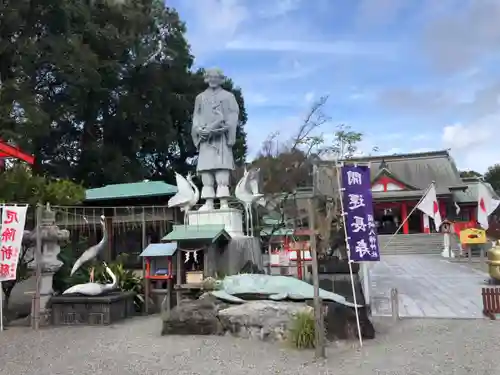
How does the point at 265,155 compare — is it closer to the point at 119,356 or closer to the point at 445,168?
the point at 445,168

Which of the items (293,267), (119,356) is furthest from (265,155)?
(119,356)

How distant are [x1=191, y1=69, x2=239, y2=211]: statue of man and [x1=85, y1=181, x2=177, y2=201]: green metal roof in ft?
16.8

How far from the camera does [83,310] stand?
9.56m

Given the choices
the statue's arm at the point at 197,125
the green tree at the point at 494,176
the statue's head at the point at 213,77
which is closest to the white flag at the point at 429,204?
the statue's arm at the point at 197,125

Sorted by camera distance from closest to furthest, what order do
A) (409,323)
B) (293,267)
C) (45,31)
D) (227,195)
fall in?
(409,323) < (227,195) < (293,267) < (45,31)

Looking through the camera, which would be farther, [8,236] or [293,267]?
[293,267]

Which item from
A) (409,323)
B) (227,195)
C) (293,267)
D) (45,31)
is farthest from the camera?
(45,31)

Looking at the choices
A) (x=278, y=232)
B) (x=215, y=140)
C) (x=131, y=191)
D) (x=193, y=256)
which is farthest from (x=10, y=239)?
(x=278, y=232)

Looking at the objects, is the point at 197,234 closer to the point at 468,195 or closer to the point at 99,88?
the point at 99,88

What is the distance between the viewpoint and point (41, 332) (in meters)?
8.82

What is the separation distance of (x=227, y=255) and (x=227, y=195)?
7.17 ft

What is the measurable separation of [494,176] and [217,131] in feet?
154

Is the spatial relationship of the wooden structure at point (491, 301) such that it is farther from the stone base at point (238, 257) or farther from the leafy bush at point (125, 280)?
the leafy bush at point (125, 280)

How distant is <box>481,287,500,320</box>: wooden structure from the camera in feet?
28.8
